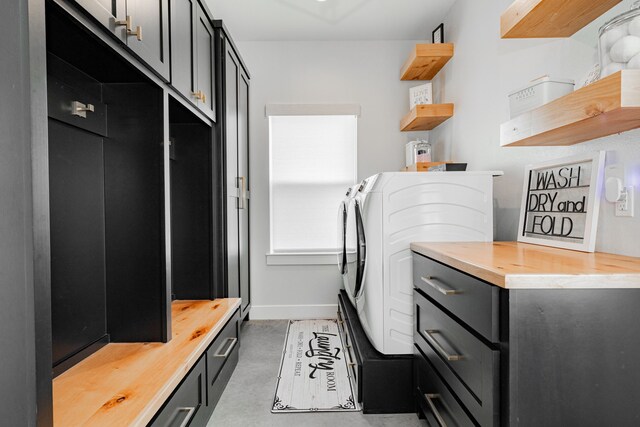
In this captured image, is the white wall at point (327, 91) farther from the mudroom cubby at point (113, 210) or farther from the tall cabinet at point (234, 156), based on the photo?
Result: the mudroom cubby at point (113, 210)

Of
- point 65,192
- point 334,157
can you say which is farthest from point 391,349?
point 334,157

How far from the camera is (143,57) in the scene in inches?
54.7

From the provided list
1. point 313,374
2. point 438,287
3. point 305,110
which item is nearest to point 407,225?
point 438,287

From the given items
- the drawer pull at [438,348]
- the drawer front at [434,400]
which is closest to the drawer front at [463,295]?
the drawer pull at [438,348]

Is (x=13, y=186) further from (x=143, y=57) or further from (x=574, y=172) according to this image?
(x=574, y=172)

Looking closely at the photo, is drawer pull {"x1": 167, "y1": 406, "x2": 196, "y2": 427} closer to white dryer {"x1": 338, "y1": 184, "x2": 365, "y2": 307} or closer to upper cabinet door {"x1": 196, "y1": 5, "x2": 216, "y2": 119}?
white dryer {"x1": 338, "y1": 184, "x2": 365, "y2": 307}

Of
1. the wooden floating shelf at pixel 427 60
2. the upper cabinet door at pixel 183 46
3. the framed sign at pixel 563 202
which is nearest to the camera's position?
the framed sign at pixel 563 202

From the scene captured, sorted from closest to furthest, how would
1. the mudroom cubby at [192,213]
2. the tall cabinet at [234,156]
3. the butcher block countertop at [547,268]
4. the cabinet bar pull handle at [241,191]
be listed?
1. the butcher block countertop at [547,268]
2. the mudroom cubby at [192,213]
3. the tall cabinet at [234,156]
4. the cabinet bar pull handle at [241,191]

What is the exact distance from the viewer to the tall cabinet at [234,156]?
2.49 metres

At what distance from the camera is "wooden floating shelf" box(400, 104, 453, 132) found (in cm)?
308

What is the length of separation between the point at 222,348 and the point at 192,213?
0.83 metres

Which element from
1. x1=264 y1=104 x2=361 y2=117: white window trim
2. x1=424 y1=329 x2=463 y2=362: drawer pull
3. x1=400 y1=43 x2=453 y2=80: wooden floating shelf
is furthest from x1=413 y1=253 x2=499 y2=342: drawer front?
x1=264 y1=104 x2=361 y2=117: white window trim

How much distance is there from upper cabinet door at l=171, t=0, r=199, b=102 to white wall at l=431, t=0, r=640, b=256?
175 centimetres

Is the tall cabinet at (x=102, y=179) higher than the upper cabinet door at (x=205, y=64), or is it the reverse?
the upper cabinet door at (x=205, y=64)
